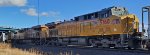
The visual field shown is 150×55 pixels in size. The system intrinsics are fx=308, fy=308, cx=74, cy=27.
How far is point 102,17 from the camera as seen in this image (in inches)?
1104

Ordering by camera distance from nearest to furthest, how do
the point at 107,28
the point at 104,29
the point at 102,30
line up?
the point at 107,28 < the point at 104,29 < the point at 102,30

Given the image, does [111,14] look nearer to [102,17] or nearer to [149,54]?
[102,17]

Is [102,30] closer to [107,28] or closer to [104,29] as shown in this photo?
[104,29]

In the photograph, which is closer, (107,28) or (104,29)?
(107,28)

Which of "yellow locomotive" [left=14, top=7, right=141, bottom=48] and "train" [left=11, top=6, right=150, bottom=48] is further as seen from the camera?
"yellow locomotive" [left=14, top=7, right=141, bottom=48]

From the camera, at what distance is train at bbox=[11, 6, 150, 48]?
24.8 metres

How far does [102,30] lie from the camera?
28.2m

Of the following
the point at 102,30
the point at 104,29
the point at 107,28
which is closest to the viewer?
the point at 107,28

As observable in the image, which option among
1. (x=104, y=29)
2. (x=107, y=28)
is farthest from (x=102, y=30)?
(x=107, y=28)

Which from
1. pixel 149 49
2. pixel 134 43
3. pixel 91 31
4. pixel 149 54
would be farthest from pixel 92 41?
pixel 149 54

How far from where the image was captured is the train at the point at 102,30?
24833 mm

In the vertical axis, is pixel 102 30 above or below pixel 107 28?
below

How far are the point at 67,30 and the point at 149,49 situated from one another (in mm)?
16511

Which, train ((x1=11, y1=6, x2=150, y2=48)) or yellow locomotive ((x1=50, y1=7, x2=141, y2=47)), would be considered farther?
yellow locomotive ((x1=50, y1=7, x2=141, y2=47))
